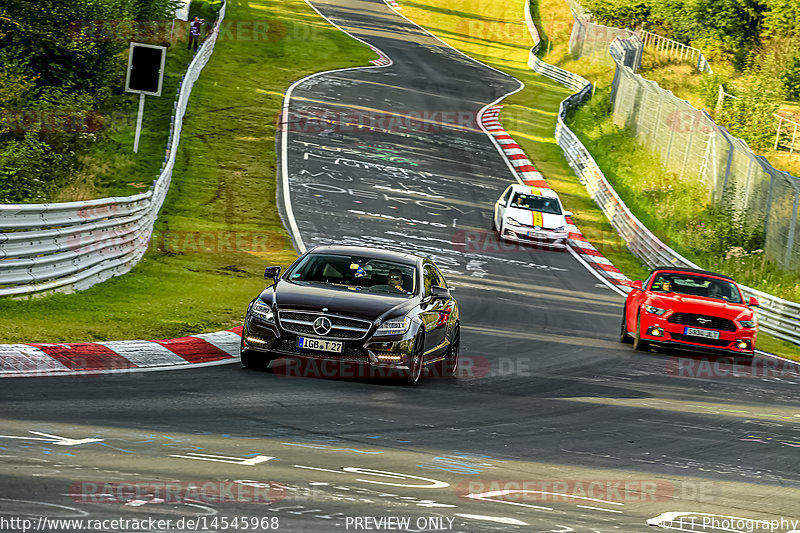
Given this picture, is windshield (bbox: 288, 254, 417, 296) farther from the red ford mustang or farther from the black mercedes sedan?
the red ford mustang

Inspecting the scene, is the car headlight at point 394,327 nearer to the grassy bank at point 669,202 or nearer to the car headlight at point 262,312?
the car headlight at point 262,312

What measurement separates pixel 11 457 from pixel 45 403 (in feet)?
6.77

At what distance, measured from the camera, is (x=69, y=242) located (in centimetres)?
1532

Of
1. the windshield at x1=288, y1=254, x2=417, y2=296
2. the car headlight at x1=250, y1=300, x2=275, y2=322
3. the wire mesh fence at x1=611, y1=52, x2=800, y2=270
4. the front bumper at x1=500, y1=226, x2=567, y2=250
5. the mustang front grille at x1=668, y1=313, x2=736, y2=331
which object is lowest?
the front bumper at x1=500, y1=226, x2=567, y2=250

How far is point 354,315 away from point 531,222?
18.3 metres

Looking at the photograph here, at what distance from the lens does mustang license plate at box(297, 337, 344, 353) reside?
450 inches

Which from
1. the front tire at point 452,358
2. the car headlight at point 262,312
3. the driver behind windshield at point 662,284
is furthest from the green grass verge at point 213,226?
the driver behind windshield at point 662,284

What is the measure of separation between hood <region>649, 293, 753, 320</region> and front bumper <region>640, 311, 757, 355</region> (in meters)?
0.23

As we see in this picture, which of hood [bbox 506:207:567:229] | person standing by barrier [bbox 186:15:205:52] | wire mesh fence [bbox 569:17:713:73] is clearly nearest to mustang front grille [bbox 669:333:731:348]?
hood [bbox 506:207:567:229]

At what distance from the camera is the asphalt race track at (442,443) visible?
6.36m

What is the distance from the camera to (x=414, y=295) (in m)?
12.5

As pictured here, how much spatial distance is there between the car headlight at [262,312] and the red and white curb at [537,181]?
15.3 meters

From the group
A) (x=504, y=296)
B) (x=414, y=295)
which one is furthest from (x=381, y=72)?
(x=414, y=295)

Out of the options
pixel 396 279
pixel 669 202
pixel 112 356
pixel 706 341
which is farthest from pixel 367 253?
pixel 669 202
